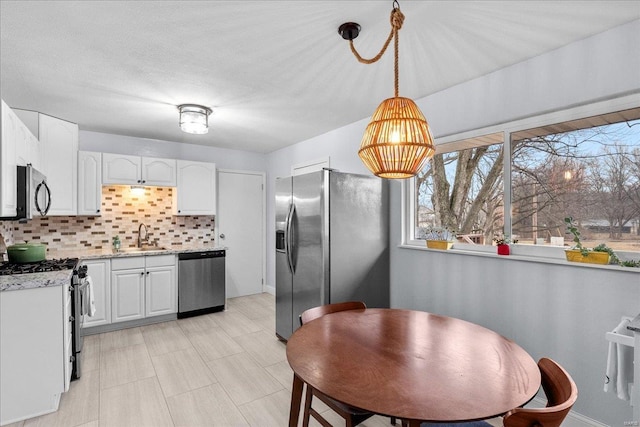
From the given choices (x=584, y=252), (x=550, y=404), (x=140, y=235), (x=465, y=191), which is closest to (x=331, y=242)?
(x=465, y=191)

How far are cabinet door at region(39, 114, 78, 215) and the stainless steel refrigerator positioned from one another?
7.99ft

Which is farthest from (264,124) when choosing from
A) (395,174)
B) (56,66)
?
(395,174)

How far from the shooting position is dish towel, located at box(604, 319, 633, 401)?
155 centimetres

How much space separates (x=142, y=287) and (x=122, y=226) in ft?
3.18

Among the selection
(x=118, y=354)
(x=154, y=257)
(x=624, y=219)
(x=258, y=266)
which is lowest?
(x=118, y=354)

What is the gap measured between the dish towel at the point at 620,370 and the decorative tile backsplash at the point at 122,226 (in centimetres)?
464

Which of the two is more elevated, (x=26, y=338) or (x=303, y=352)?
(x=303, y=352)

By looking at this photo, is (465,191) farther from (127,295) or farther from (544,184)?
(127,295)

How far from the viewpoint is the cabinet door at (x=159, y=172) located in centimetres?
412

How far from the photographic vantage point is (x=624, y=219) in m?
1.90

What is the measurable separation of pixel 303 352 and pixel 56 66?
2646 mm

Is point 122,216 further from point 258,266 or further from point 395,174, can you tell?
point 395,174

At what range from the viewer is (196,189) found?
4.50 meters

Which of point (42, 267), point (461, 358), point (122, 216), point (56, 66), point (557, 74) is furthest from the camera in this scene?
point (122, 216)
